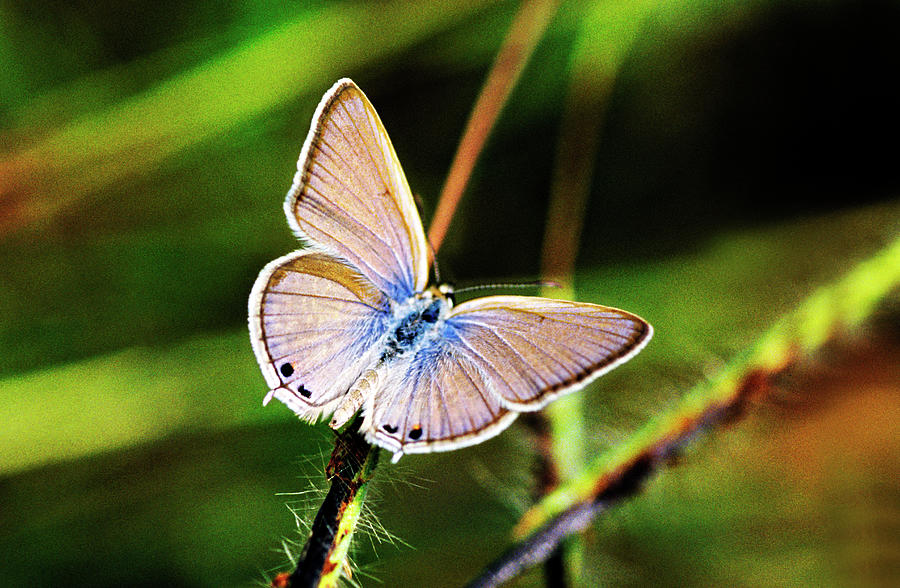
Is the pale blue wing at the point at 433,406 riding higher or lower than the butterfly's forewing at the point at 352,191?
lower

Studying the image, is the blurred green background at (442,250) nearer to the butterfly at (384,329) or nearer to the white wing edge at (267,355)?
the butterfly at (384,329)

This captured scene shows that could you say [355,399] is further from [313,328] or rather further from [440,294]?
[440,294]

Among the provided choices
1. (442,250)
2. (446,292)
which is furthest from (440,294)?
(442,250)

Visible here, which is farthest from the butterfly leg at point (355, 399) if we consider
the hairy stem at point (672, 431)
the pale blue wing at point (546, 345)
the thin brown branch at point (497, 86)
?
the thin brown branch at point (497, 86)

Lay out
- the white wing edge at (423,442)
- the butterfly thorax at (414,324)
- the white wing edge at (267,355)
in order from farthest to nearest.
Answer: the butterfly thorax at (414,324)
the white wing edge at (267,355)
the white wing edge at (423,442)

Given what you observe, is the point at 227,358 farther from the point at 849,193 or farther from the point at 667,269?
the point at 849,193

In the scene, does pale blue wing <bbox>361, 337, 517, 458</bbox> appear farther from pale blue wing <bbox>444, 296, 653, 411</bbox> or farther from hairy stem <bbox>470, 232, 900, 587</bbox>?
hairy stem <bbox>470, 232, 900, 587</bbox>

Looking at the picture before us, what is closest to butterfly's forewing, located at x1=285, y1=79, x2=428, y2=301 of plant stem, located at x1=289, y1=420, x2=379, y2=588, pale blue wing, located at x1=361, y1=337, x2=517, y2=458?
pale blue wing, located at x1=361, y1=337, x2=517, y2=458

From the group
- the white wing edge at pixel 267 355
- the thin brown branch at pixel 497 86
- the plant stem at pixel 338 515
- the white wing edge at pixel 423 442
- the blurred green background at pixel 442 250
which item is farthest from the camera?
the thin brown branch at pixel 497 86
